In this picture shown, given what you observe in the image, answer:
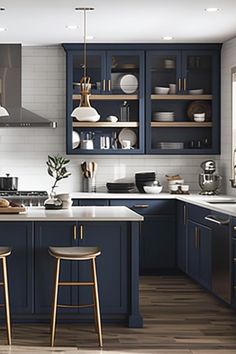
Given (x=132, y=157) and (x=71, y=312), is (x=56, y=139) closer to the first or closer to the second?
(x=132, y=157)

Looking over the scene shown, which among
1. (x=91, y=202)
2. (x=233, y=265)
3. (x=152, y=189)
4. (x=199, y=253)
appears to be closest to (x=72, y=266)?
(x=233, y=265)

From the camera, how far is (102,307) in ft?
20.0

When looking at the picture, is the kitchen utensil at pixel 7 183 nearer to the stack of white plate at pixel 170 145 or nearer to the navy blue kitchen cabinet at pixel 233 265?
the stack of white plate at pixel 170 145

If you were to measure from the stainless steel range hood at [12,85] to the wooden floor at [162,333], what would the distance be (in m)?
2.77

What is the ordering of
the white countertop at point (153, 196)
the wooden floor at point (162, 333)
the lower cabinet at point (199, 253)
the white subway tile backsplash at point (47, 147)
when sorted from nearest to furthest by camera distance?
the wooden floor at point (162, 333)
the lower cabinet at point (199, 253)
the white countertop at point (153, 196)
the white subway tile backsplash at point (47, 147)

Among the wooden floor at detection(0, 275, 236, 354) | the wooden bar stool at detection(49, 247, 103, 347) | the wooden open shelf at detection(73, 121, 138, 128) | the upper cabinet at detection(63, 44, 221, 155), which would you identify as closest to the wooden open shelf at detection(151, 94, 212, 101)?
the upper cabinet at detection(63, 44, 221, 155)

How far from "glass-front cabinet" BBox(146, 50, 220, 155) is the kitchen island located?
3047 mm

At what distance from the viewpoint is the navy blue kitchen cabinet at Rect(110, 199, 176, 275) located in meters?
8.59

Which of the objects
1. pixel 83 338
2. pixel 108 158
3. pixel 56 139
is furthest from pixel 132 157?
pixel 83 338

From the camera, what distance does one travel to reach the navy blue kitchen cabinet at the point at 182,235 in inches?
323

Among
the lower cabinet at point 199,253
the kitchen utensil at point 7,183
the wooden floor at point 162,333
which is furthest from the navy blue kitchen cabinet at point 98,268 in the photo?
the kitchen utensil at point 7,183

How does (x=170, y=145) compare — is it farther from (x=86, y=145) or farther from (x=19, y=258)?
(x=19, y=258)

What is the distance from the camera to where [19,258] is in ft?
19.9

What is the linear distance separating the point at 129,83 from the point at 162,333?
3.89 m
